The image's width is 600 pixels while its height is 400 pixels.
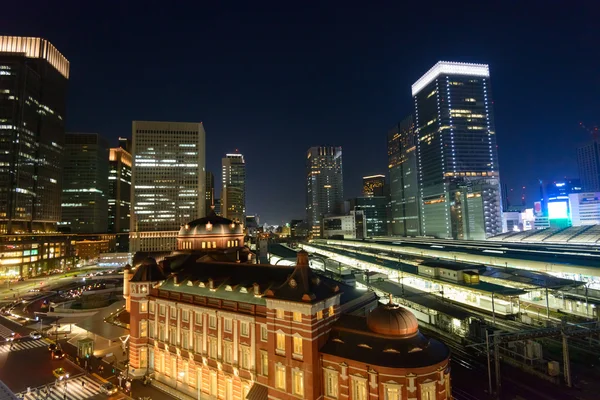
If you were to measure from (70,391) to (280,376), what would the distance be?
33.8m

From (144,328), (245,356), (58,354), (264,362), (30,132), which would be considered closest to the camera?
(264,362)

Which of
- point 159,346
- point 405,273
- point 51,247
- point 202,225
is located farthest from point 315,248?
point 51,247

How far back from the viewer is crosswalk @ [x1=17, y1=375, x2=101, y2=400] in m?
44.3

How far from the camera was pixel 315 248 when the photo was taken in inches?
6629

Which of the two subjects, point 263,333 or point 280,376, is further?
point 263,333

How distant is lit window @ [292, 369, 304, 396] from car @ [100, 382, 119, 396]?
29303 mm

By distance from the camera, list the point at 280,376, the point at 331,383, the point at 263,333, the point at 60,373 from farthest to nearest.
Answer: the point at 60,373 → the point at 263,333 → the point at 280,376 → the point at 331,383

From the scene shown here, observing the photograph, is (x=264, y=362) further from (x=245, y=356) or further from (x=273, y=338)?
(x=273, y=338)

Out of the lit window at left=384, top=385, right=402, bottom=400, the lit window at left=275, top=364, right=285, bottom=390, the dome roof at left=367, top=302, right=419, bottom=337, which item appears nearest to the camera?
the lit window at left=384, top=385, right=402, bottom=400

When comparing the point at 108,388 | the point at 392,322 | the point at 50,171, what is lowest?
the point at 108,388

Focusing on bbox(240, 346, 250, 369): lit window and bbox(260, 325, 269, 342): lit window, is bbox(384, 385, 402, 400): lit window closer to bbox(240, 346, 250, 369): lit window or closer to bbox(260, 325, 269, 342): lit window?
bbox(260, 325, 269, 342): lit window

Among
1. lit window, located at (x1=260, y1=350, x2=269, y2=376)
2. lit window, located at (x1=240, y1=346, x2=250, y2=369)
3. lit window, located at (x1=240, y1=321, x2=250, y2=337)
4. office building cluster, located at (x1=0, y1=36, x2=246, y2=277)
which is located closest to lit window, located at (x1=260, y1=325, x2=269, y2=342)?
lit window, located at (x1=260, y1=350, x2=269, y2=376)

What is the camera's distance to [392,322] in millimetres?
31797

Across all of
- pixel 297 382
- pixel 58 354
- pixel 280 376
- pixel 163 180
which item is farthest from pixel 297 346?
pixel 163 180
